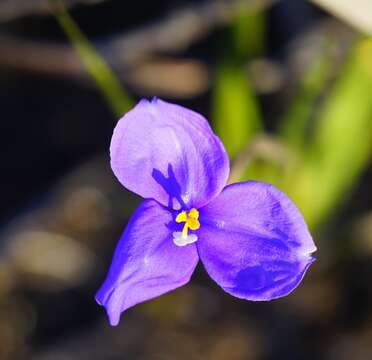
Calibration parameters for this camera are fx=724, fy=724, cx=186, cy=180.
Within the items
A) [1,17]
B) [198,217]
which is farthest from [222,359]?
[1,17]

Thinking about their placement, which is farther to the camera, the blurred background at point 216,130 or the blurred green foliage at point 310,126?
the blurred background at point 216,130

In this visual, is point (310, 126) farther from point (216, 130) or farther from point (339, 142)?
point (216, 130)

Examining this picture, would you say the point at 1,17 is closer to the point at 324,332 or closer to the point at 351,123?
the point at 351,123

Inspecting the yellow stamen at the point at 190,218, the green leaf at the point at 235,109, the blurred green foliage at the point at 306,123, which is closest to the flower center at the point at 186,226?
the yellow stamen at the point at 190,218

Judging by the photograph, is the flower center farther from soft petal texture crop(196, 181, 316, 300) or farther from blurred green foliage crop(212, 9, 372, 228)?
blurred green foliage crop(212, 9, 372, 228)

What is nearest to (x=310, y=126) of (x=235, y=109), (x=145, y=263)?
(x=235, y=109)

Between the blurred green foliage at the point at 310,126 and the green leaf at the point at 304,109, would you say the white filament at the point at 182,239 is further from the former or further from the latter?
the green leaf at the point at 304,109
